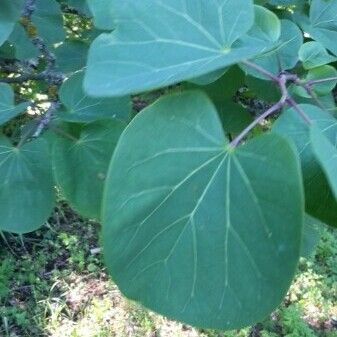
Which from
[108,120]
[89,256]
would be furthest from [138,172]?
[89,256]

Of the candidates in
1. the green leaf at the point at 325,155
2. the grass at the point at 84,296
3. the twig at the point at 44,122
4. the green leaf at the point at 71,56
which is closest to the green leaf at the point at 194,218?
the green leaf at the point at 325,155

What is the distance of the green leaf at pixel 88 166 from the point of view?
0.70m

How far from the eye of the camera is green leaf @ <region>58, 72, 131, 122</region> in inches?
29.0

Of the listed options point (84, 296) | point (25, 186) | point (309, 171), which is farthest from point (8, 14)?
point (84, 296)

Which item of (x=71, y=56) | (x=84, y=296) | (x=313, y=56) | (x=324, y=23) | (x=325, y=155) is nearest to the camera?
(x=325, y=155)

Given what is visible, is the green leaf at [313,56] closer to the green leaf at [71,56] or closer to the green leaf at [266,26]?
the green leaf at [266,26]

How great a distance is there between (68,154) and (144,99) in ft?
0.88

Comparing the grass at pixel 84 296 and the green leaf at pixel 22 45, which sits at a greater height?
the green leaf at pixel 22 45

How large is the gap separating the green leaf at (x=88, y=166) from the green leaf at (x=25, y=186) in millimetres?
32

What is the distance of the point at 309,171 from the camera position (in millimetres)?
594

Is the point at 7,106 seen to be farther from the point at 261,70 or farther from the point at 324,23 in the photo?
the point at 324,23

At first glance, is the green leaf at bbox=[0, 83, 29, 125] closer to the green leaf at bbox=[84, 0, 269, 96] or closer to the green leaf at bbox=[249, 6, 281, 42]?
the green leaf at bbox=[84, 0, 269, 96]

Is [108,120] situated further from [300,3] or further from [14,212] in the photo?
[300,3]

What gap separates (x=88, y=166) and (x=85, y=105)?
0.30 ft
